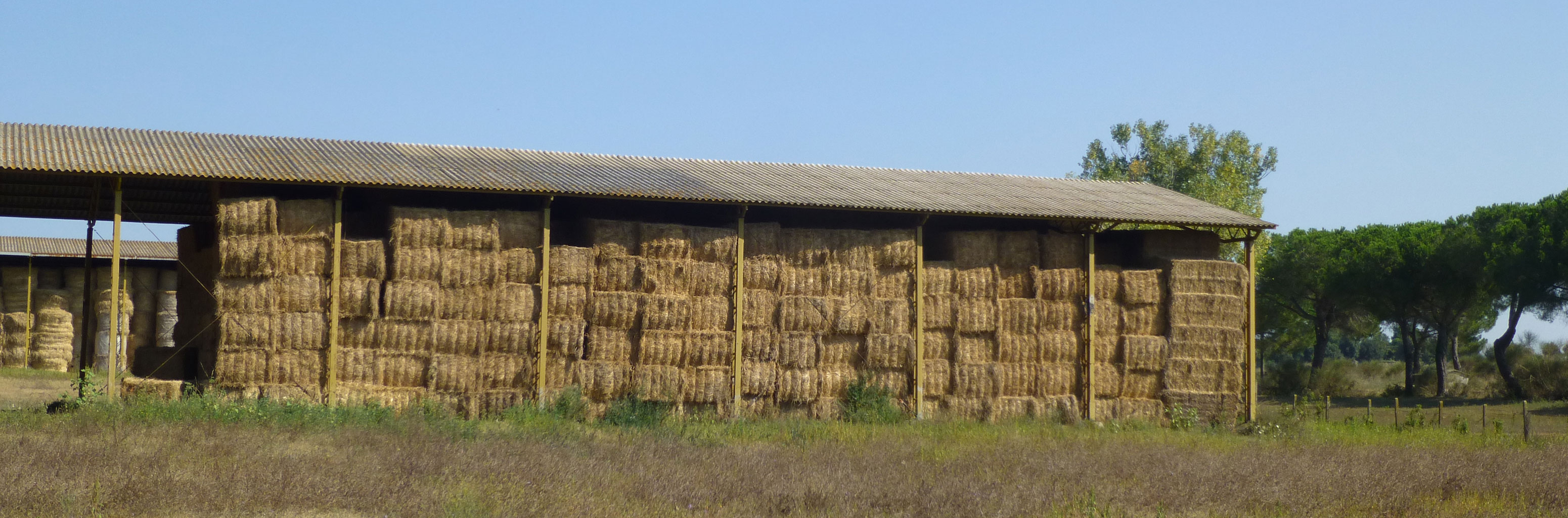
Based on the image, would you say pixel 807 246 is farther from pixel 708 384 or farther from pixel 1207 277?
pixel 1207 277

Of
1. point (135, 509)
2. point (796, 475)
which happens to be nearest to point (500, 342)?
point (796, 475)

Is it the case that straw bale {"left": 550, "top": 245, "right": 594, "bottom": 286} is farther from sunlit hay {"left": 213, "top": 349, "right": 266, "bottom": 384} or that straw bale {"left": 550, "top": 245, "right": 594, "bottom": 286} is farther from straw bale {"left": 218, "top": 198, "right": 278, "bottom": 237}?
Result: sunlit hay {"left": 213, "top": 349, "right": 266, "bottom": 384}

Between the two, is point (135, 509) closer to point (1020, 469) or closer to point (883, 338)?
point (1020, 469)

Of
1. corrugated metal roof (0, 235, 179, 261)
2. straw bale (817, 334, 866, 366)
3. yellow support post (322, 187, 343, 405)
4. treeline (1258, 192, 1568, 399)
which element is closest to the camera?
yellow support post (322, 187, 343, 405)

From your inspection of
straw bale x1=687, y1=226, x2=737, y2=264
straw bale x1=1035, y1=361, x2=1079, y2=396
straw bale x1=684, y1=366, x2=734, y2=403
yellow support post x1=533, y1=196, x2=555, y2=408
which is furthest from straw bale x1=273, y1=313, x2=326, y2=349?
straw bale x1=1035, y1=361, x2=1079, y2=396

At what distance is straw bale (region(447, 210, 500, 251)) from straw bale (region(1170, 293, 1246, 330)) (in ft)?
41.4

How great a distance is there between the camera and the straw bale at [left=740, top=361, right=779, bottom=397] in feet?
70.4

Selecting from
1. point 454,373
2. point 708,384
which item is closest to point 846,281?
point 708,384

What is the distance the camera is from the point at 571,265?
20250mm

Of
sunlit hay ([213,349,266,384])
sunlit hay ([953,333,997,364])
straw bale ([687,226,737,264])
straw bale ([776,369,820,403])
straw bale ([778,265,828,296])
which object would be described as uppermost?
straw bale ([687,226,737,264])

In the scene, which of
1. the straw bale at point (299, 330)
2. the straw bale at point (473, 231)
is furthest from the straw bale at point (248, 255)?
the straw bale at point (473, 231)

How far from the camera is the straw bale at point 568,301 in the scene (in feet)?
66.3

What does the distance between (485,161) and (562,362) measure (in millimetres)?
4260

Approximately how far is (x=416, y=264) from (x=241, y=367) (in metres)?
2.87
